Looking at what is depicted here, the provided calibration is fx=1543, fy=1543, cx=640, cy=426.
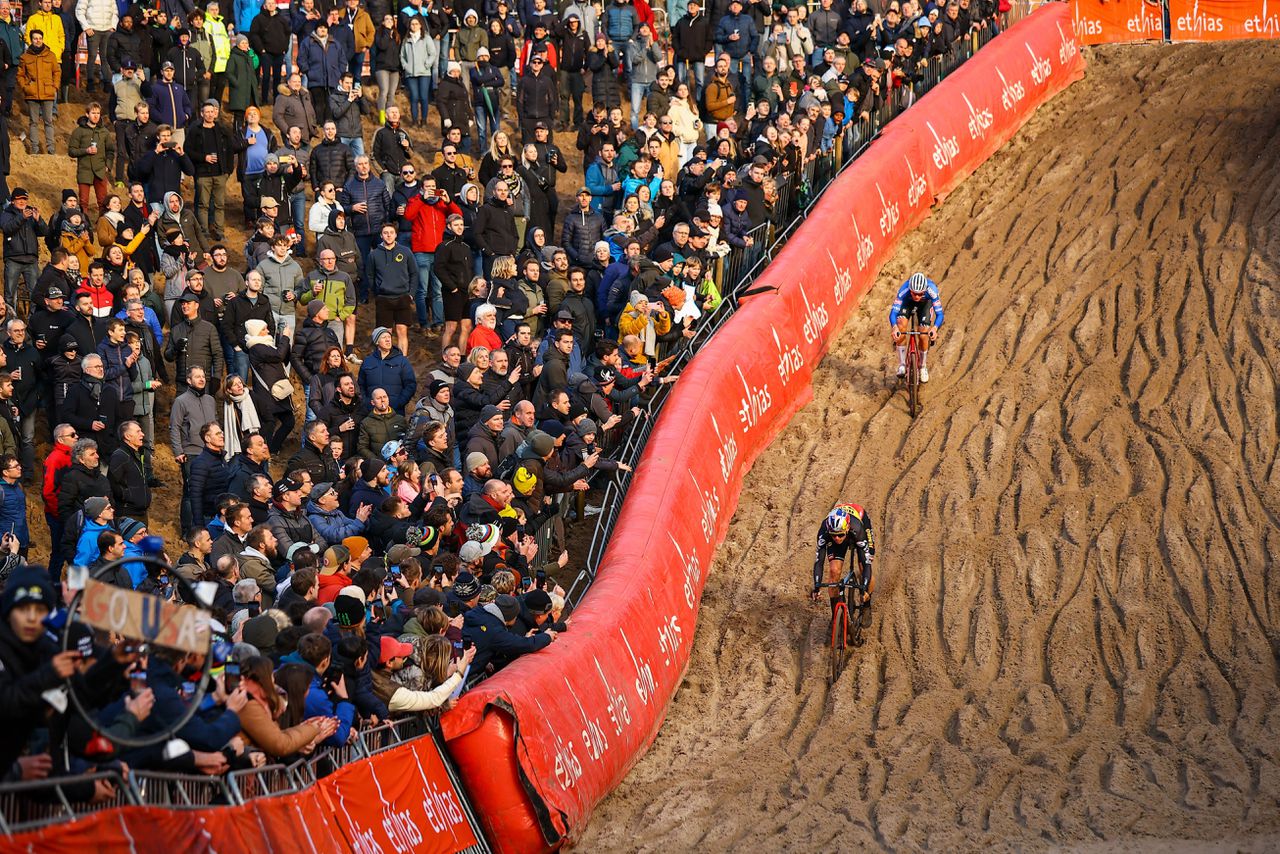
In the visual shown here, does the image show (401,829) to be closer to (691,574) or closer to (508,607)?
(508,607)

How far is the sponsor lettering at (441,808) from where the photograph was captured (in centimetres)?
941

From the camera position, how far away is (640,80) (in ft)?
80.9

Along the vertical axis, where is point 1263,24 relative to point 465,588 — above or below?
above

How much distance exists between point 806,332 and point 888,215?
3860 mm

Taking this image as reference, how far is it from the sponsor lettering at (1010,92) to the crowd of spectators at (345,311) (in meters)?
1.21

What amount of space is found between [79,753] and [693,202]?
13969 millimetres

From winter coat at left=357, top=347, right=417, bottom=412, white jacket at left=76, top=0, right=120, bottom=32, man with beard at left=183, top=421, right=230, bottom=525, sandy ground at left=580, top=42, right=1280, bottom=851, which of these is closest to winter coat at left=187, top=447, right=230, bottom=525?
man with beard at left=183, top=421, right=230, bottom=525

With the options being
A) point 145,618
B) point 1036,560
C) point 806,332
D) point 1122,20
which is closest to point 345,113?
point 806,332

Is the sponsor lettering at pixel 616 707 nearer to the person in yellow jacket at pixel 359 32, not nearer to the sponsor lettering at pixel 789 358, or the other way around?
Result: the sponsor lettering at pixel 789 358

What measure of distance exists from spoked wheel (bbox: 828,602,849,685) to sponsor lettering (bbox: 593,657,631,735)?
2532mm

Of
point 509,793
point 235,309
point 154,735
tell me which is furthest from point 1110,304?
point 154,735

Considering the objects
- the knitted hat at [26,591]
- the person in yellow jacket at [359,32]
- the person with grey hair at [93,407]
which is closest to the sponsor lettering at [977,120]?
the person in yellow jacket at [359,32]

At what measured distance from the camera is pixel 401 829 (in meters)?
8.97

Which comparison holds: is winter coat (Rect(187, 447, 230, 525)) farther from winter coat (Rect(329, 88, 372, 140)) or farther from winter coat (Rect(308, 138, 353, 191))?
winter coat (Rect(329, 88, 372, 140))
